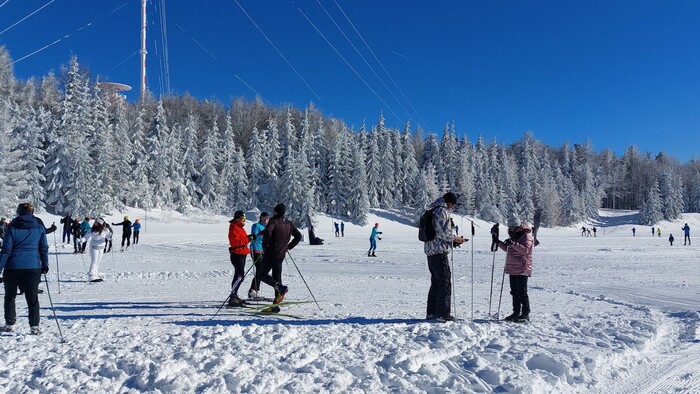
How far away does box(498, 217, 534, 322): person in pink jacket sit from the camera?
7.65 metres

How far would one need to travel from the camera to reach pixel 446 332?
6.56 m

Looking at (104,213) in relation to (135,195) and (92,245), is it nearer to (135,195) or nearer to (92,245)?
(135,195)

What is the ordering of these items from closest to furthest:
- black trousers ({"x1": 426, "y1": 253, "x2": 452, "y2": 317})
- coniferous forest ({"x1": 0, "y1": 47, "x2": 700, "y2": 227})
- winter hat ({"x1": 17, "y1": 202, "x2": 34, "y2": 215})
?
winter hat ({"x1": 17, "y1": 202, "x2": 34, "y2": 215})
black trousers ({"x1": 426, "y1": 253, "x2": 452, "y2": 317})
coniferous forest ({"x1": 0, "y1": 47, "x2": 700, "y2": 227})

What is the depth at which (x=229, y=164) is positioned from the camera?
2547 inches

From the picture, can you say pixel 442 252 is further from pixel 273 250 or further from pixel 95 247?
pixel 95 247

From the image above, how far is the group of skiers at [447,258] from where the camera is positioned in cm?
724

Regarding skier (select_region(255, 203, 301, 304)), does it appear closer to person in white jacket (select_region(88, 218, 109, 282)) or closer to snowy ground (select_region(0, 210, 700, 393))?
snowy ground (select_region(0, 210, 700, 393))

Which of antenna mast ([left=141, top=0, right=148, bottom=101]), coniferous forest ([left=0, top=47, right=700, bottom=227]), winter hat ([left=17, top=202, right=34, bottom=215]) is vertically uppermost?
antenna mast ([left=141, top=0, right=148, bottom=101])

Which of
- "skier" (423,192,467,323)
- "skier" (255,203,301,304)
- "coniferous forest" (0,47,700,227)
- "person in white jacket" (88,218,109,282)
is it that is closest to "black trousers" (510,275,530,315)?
"skier" (423,192,467,323)

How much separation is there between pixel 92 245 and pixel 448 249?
33.8 feet

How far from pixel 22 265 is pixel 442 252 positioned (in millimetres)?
5779


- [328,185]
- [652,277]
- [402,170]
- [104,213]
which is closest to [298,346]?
[652,277]

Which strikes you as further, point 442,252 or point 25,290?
point 442,252

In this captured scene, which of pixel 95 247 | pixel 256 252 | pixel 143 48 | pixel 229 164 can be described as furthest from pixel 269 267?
pixel 143 48
